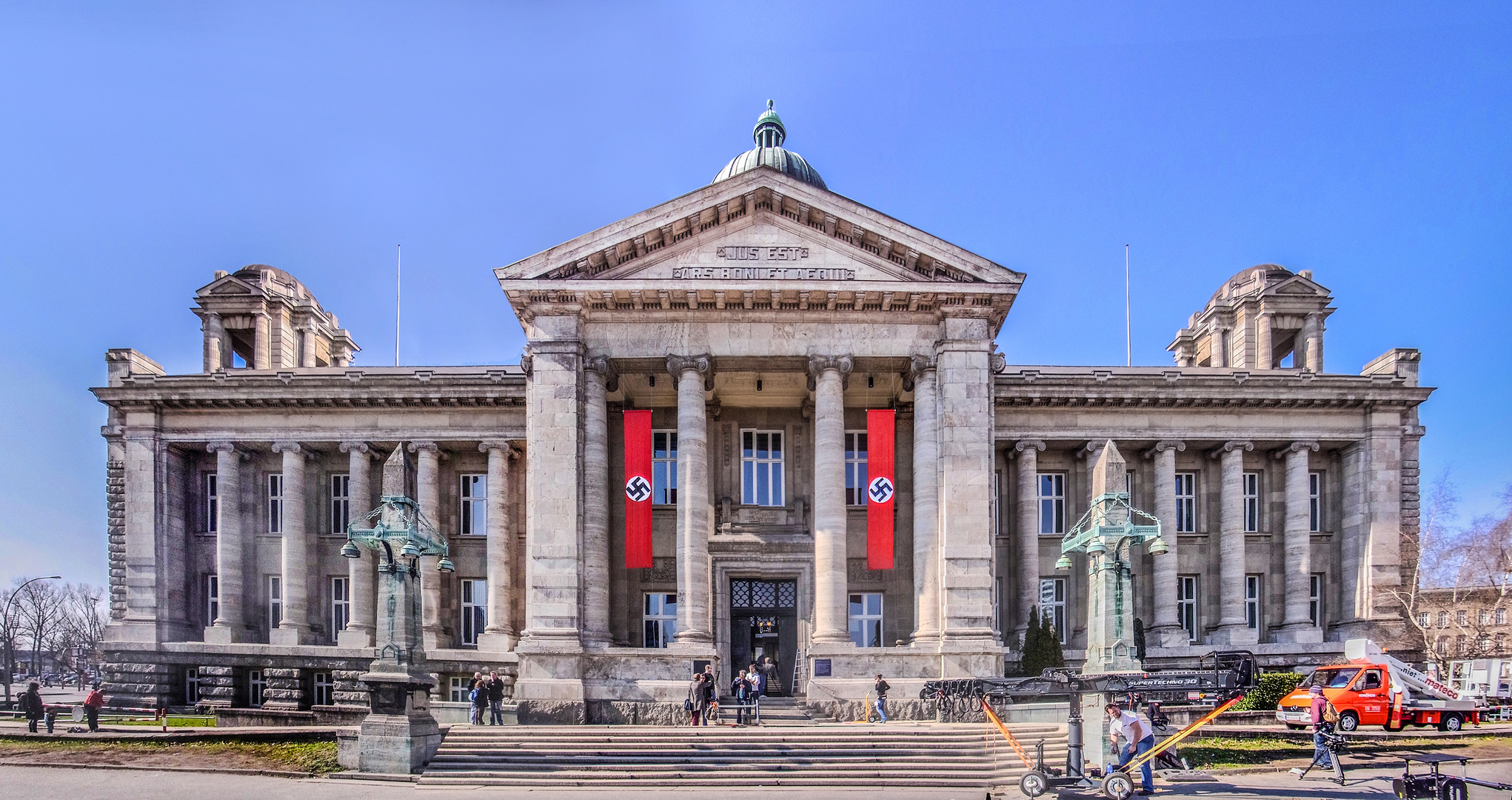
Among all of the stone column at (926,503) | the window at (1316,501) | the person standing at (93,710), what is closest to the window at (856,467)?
the stone column at (926,503)

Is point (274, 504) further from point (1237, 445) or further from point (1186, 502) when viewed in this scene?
point (1237, 445)

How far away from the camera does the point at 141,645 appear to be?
37.4 meters

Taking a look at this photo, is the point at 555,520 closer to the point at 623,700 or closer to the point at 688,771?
the point at 623,700

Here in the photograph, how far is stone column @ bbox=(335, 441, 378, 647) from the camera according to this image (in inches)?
1471

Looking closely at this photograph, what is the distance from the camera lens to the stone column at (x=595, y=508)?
30406mm

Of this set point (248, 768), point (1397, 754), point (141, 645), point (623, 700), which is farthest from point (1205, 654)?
point (141, 645)

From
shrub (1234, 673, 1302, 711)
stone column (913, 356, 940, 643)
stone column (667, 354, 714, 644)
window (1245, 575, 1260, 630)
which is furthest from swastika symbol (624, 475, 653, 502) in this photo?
window (1245, 575, 1260, 630)

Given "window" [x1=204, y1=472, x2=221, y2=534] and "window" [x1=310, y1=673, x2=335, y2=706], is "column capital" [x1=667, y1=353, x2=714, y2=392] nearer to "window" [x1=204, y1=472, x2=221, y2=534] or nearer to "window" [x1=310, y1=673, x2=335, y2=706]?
"window" [x1=310, y1=673, x2=335, y2=706]

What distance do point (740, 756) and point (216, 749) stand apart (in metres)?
13.1

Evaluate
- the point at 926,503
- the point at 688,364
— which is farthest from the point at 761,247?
the point at 926,503

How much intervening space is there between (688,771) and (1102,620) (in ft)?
32.7

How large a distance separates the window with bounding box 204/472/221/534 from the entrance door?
21.3 metres

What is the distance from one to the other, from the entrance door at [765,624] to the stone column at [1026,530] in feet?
28.7

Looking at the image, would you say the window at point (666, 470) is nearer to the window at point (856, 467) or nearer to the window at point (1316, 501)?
the window at point (856, 467)
